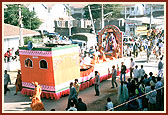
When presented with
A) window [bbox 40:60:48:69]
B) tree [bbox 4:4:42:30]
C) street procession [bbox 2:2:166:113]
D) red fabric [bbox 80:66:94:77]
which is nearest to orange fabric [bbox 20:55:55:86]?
street procession [bbox 2:2:166:113]

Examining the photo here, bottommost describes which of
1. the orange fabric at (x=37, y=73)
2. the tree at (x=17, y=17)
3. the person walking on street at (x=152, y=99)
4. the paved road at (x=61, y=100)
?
the paved road at (x=61, y=100)

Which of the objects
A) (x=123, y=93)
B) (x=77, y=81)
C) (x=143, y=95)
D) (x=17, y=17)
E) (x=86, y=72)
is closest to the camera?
(x=143, y=95)

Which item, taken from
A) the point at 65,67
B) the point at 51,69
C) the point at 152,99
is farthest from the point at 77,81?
the point at 152,99

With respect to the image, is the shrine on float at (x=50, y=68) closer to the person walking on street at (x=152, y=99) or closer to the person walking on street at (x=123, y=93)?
the person walking on street at (x=123, y=93)

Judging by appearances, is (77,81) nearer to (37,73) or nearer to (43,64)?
(43,64)

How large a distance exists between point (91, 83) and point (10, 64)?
7224 mm

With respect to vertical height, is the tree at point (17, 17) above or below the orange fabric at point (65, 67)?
above

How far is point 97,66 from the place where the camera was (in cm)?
1502

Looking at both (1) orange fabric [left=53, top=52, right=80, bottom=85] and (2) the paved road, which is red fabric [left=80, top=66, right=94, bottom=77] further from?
(2) the paved road

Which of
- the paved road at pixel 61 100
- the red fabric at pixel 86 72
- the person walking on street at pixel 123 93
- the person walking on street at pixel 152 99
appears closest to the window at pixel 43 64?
the paved road at pixel 61 100

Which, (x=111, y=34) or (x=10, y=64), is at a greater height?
(x=111, y=34)

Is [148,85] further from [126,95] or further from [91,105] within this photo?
[91,105]

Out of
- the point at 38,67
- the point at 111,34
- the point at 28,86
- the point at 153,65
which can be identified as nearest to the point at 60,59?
the point at 38,67

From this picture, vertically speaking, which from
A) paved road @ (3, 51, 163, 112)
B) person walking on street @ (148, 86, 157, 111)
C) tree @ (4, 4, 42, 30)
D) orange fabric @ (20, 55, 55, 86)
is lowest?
paved road @ (3, 51, 163, 112)
